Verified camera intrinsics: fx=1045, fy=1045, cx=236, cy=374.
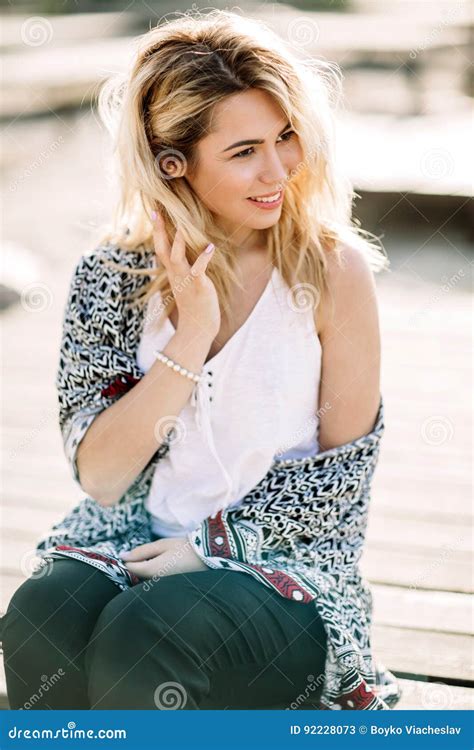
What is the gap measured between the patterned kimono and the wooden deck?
0.19m

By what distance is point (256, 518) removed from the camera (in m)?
1.86

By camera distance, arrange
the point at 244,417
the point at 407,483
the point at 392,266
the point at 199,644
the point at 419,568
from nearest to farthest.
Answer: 1. the point at 199,644
2. the point at 244,417
3. the point at 419,568
4. the point at 407,483
5. the point at 392,266

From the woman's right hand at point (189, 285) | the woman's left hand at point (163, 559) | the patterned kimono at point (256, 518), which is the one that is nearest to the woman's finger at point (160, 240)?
the woman's right hand at point (189, 285)

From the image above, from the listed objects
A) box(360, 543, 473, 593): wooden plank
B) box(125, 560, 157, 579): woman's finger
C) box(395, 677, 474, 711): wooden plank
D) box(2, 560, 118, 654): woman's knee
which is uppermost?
box(125, 560, 157, 579): woman's finger

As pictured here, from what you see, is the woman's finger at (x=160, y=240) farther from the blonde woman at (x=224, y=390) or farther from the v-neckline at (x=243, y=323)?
the v-neckline at (x=243, y=323)

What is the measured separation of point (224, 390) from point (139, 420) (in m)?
0.17

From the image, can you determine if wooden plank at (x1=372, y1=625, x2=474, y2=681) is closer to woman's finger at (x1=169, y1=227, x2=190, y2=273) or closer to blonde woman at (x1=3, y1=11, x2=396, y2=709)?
blonde woman at (x1=3, y1=11, x2=396, y2=709)

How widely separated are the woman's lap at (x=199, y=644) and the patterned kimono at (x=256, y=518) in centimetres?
4

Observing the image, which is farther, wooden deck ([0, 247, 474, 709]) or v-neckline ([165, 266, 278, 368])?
wooden deck ([0, 247, 474, 709])

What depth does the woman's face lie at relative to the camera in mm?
1827

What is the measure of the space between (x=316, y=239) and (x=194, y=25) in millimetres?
446

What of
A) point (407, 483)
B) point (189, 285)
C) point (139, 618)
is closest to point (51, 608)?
point (139, 618)

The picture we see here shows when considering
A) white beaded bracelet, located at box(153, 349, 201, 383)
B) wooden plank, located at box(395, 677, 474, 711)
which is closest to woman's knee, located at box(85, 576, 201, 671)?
white beaded bracelet, located at box(153, 349, 201, 383)

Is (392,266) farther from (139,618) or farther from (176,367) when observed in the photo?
(139,618)
